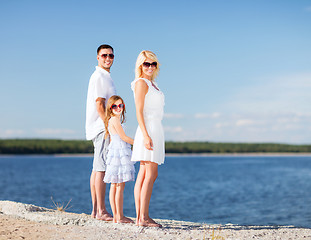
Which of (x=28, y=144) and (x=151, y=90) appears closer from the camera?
(x=151, y=90)

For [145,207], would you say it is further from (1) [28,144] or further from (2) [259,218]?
(1) [28,144]

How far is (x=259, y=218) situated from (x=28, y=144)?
69805 mm

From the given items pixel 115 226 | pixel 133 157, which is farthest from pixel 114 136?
pixel 115 226

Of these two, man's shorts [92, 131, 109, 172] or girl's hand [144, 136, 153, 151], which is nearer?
girl's hand [144, 136, 153, 151]

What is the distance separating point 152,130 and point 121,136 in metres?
0.59

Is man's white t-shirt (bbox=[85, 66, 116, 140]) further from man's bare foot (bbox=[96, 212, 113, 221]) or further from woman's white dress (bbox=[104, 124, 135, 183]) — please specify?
man's bare foot (bbox=[96, 212, 113, 221])

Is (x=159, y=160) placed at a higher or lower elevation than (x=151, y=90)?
lower

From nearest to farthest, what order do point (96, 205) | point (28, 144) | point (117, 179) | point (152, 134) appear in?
point (152, 134)
point (117, 179)
point (96, 205)
point (28, 144)

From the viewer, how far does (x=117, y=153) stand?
574cm

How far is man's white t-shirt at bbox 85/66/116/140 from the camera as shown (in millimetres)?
6105

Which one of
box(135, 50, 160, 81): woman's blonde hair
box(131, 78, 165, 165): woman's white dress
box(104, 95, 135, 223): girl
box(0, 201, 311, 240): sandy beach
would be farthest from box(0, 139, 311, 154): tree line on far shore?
box(131, 78, 165, 165): woman's white dress

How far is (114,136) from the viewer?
19.0 ft

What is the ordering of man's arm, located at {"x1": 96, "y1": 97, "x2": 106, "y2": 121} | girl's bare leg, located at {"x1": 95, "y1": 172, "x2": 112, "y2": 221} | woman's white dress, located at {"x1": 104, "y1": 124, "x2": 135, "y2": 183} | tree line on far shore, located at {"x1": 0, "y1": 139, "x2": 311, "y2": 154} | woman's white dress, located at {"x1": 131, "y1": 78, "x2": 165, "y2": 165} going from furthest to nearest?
tree line on far shore, located at {"x1": 0, "y1": 139, "x2": 311, "y2": 154} < girl's bare leg, located at {"x1": 95, "y1": 172, "x2": 112, "y2": 221} < man's arm, located at {"x1": 96, "y1": 97, "x2": 106, "y2": 121} < woman's white dress, located at {"x1": 104, "y1": 124, "x2": 135, "y2": 183} < woman's white dress, located at {"x1": 131, "y1": 78, "x2": 165, "y2": 165}

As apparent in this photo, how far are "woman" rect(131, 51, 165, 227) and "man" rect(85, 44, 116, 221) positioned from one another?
819 millimetres
